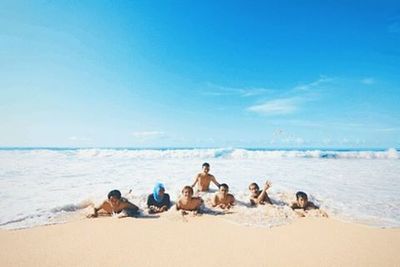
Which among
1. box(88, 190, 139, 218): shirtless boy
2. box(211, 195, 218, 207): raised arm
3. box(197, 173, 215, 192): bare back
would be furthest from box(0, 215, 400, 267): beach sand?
box(197, 173, 215, 192): bare back

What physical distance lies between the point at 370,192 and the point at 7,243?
1137 centimetres

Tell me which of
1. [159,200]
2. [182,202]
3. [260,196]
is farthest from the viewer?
[260,196]

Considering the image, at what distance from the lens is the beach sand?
4.26 meters

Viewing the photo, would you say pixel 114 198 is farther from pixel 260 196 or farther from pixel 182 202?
pixel 260 196

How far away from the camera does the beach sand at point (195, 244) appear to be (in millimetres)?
4258

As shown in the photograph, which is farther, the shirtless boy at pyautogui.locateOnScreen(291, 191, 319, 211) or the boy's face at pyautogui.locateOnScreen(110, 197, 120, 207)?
the shirtless boy at pyautogui.locateOnScreen(291, 191, 319, 211)

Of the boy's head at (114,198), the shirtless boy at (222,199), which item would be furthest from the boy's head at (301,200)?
the boy's head at (114,198)

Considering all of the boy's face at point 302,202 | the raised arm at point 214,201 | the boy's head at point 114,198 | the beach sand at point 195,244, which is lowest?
the beach sand at point 195,244

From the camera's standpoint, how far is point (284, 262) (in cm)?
420

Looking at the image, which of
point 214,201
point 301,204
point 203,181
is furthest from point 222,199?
point 203,181

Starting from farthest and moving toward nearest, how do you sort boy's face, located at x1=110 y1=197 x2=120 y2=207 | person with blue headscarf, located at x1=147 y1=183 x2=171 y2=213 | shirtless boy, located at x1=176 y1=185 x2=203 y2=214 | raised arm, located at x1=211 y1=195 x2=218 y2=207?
raised arm, located at x1=211 y1=195 x2=218 y2=207 < person with blue headscarf, located at x1=147 y1=183 x2=171 y2=213 < shirtless boy, located at x1=176 y1=185 x2=203 y2=214 < boy's face, located at x1=110 y1=197 x2=120 y2=207

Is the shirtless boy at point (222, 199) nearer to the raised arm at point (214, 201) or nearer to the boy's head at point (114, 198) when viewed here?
the raised arm at point (214, 201)

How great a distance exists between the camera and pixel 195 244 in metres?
4.96

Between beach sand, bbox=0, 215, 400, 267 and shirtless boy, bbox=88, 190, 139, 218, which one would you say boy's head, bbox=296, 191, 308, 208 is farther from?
shirtless boy, bbox=88, 190, 139, 218
